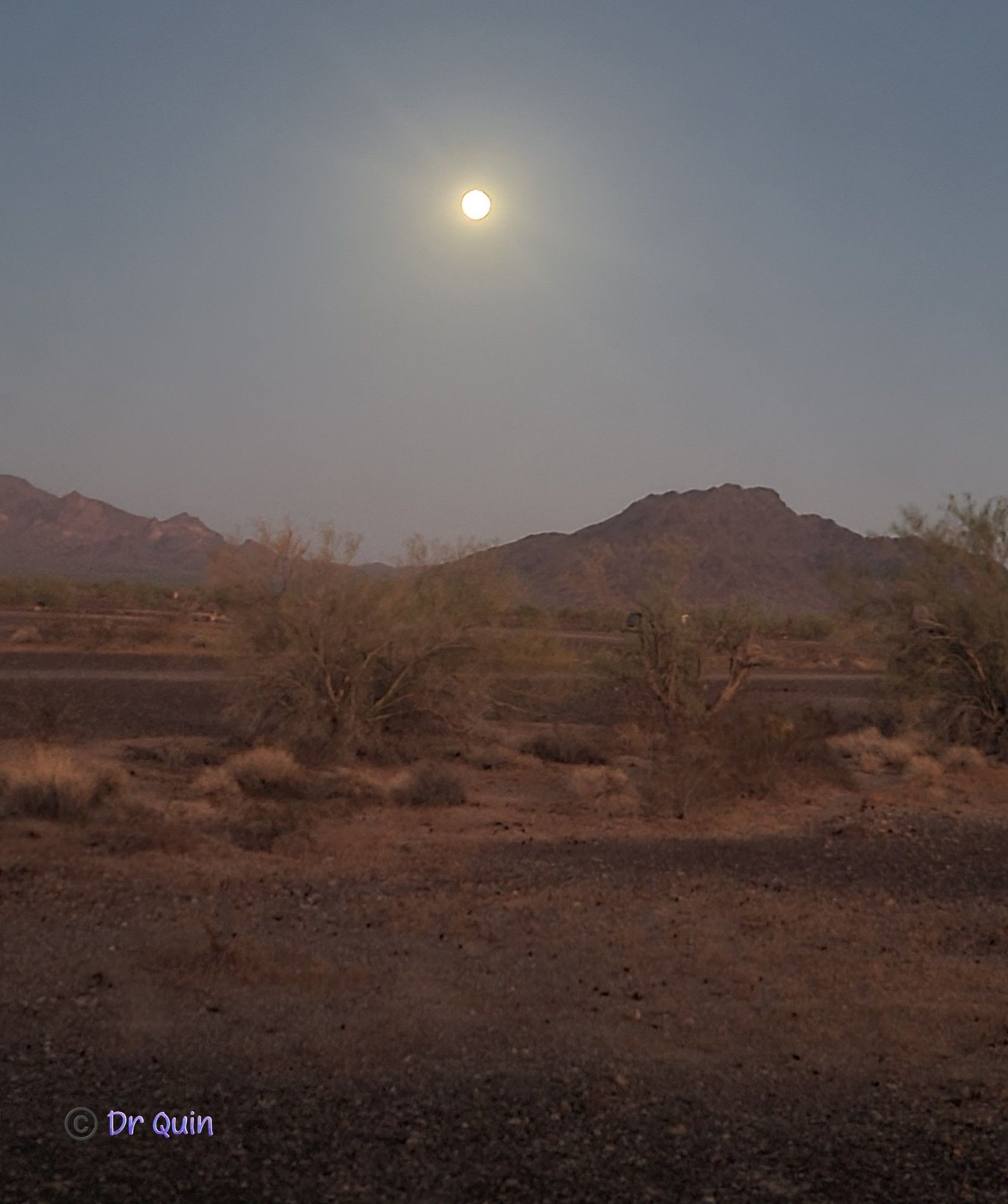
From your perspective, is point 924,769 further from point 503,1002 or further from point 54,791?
point 54,791

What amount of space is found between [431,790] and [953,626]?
42.4ft

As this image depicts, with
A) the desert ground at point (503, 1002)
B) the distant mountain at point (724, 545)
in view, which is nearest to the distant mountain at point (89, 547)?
the distant mountain at point (724, 545)

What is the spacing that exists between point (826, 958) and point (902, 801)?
Answer: 9.56 metres

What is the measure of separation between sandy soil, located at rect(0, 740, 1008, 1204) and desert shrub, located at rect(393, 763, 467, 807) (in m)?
2.13

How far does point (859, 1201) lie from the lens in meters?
5.27

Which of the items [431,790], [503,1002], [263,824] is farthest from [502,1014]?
[431,790]

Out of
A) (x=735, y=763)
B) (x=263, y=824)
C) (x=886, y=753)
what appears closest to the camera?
(x=263, y=824)

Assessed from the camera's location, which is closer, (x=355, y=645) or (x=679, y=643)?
(x=355, y=645)

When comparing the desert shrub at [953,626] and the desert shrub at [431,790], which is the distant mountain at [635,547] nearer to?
the desert shrub at [953,626]

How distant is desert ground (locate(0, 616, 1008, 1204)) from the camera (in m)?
5.60

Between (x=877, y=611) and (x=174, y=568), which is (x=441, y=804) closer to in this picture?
(x=877, y=611)

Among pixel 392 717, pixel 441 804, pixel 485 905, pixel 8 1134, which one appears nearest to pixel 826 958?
pixel 485 905

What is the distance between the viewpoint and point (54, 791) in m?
14.5

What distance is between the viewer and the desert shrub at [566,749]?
22812 millimetres
